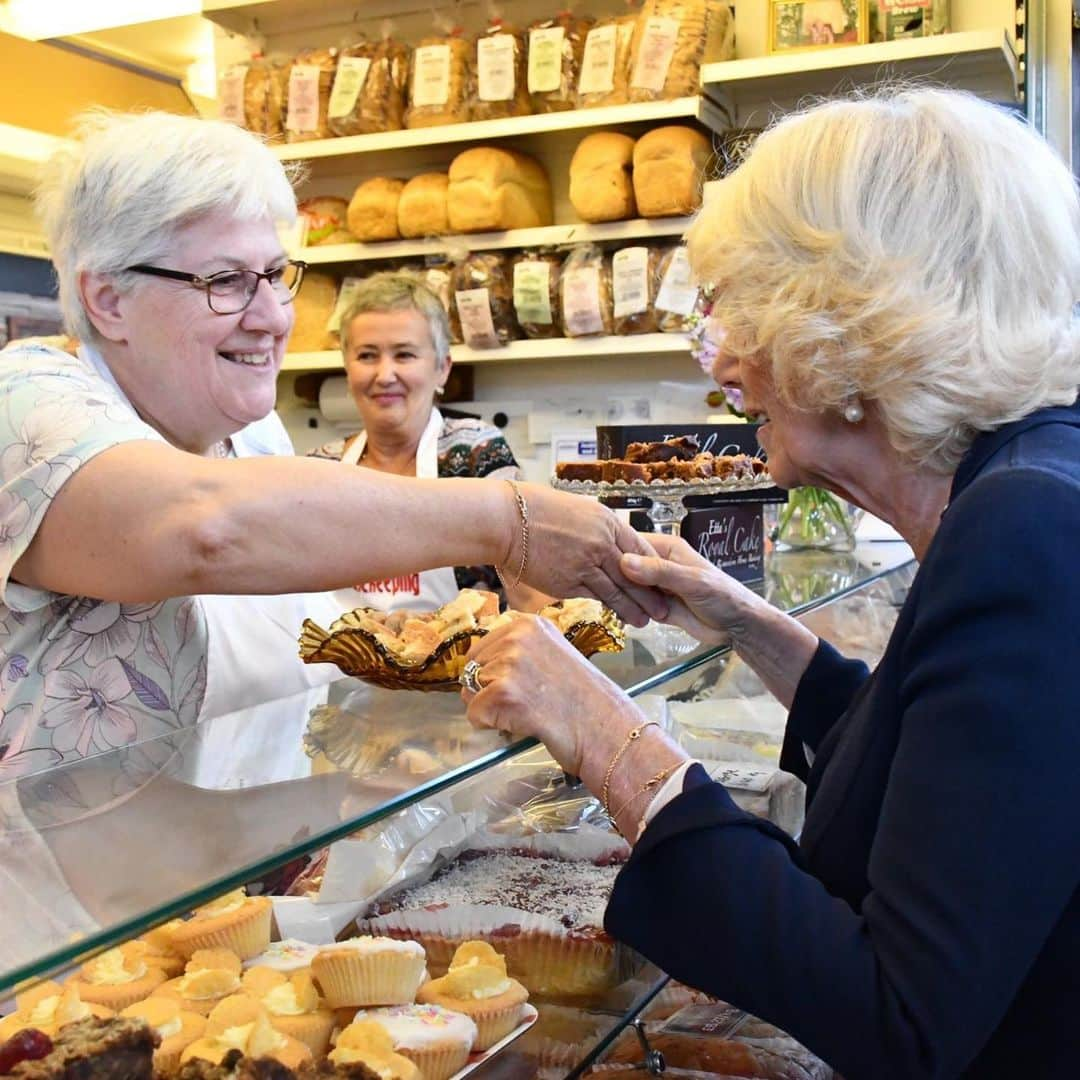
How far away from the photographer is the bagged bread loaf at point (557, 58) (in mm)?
3797

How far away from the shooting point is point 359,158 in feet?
14.3

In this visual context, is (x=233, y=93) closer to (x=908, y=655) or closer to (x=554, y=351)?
(x=554, y=351)

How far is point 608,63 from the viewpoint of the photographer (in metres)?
3.72

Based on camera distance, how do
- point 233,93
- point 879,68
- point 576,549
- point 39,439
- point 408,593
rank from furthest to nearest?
point 233,93 → point 879,68 → point 408,593 → point 576,549 → point 39,439

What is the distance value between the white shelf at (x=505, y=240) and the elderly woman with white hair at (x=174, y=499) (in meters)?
2.26

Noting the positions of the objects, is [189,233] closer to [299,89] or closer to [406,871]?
[406,871]

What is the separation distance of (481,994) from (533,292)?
9.83 feet

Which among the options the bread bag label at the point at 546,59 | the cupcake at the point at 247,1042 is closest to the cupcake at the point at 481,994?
the cupcake at the point at 247,1042

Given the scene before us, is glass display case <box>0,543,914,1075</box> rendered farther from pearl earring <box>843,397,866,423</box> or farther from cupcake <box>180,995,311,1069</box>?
pearl earring <box>843,397,866,423</box>

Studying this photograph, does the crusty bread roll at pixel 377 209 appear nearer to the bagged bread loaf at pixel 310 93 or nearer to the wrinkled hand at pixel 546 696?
the bagged bread loaf at pixel 310 93

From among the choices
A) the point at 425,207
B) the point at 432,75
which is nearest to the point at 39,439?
the point at 425,207

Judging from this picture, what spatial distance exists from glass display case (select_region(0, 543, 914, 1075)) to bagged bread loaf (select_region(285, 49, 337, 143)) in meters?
3.07

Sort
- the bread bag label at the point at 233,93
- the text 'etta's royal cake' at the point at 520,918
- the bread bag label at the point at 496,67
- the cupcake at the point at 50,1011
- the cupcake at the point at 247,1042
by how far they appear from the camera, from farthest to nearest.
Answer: the bread bag label at the point at 233,93 → the bread bag label at the point at 496,67 → the text 'etta's royal cake' at the point at 520,918 → the cupcake at the point at 247,1042 → the cupcake at the point at 50,1011

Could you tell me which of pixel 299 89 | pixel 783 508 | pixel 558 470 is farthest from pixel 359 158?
pixel 558 470
